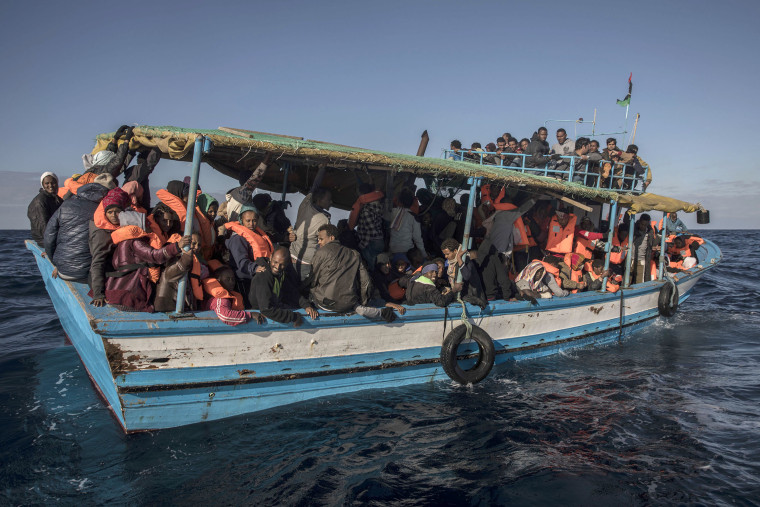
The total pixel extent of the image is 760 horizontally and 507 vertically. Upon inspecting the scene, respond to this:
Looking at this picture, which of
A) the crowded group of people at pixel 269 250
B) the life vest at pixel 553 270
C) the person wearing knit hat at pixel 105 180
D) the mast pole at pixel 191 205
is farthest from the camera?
the life vest at pixel 553 270

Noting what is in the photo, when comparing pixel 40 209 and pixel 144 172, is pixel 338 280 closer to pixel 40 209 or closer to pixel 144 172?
pixel 144 172

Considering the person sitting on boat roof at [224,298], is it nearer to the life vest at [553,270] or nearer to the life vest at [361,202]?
the life vest at [361,202]

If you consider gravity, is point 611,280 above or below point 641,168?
below

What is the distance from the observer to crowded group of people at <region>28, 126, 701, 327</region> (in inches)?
188

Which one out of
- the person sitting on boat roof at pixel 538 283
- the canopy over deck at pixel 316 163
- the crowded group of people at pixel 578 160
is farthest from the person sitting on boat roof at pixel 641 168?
the person sitting on boat roof at pixel 538 283

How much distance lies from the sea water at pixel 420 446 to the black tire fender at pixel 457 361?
31cm

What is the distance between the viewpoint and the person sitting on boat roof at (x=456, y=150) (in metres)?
10.8

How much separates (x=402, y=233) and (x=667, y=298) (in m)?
7.34

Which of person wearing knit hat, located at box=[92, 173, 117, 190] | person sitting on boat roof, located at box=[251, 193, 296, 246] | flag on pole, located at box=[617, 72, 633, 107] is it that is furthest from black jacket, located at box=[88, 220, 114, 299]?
flag on pole, located at box=[617, 72, 633, 107]

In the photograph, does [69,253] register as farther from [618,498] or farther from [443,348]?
[618,498]

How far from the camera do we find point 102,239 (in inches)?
187

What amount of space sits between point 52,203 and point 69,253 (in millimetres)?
2544

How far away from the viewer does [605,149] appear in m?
11.3

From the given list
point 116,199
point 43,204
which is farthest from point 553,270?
point 43,204
